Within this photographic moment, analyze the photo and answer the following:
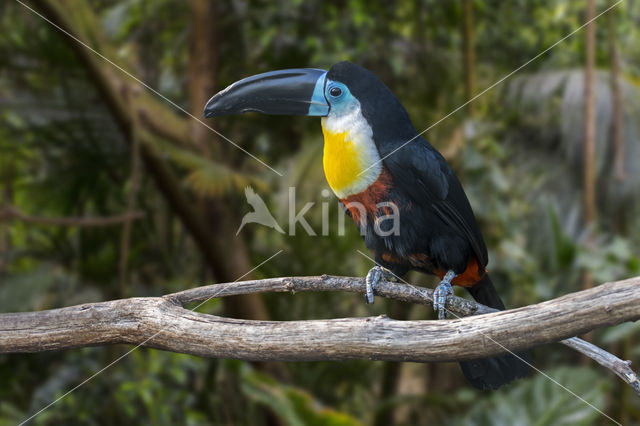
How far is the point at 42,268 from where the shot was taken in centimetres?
246

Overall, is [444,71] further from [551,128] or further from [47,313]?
[47,313]

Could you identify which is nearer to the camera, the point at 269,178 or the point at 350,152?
the point at 350,152

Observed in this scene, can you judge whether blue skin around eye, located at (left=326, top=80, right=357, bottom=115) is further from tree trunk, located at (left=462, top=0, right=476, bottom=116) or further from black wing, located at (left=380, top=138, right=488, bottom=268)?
tree trunk, located at (left=462, top=0, right=476, bottom=116)

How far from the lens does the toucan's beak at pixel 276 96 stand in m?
0.96

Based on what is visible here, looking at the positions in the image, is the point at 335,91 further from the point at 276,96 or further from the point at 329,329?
the point at 329,329

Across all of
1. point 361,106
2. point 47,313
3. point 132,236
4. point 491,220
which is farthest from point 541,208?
point 47,313

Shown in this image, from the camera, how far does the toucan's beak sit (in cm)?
96

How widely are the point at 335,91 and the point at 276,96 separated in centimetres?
9

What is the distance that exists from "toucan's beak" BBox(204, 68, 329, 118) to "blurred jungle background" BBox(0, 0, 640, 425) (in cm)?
99

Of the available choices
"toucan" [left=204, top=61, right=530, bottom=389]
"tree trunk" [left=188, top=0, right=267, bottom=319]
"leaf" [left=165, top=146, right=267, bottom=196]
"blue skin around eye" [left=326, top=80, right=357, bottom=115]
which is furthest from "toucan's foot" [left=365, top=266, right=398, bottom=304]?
"tree trunk" [left=188, top=0, right=267, bottom=319]

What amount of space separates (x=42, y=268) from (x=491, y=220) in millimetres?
1840

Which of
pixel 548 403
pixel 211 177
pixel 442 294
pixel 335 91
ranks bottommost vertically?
pixel 548 403

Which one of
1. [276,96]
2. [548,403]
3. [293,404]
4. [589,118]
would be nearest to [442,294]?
[276,96]

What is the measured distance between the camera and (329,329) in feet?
3.05
